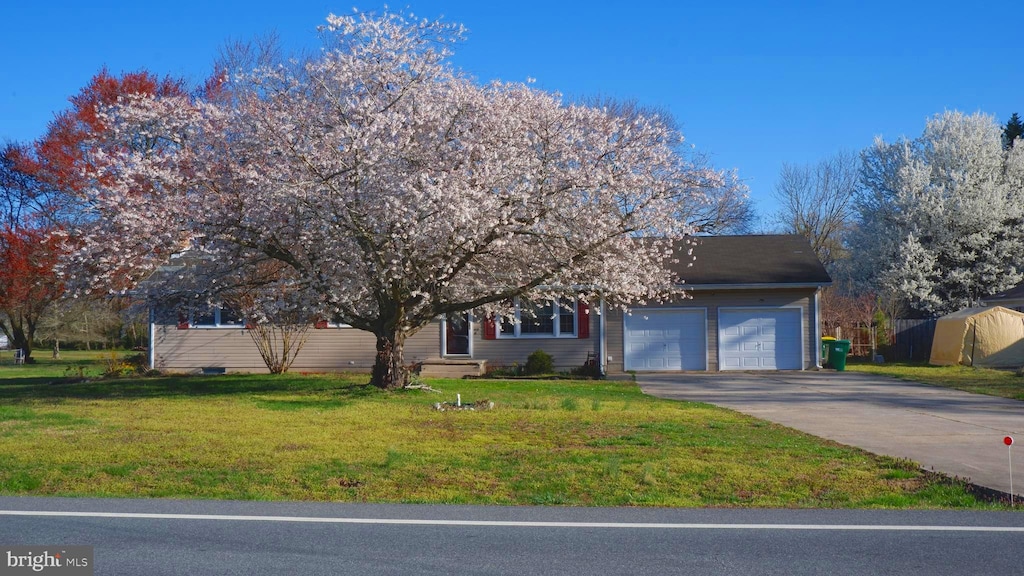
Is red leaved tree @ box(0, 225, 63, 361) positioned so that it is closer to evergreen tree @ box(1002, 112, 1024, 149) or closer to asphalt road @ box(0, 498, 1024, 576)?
asphalt road @ box(0, 498, 1024, 576)

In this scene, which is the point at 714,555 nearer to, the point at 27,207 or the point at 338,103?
the point at 338,103

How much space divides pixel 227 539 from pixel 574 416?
8.27 metres

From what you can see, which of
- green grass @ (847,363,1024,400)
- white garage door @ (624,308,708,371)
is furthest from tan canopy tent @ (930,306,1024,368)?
white garage door @ (624,308,708,371)

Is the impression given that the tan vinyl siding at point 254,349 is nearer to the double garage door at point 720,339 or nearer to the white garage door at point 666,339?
the white garage door at point 666,339

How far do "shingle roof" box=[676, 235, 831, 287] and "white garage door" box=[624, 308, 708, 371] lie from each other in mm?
1225

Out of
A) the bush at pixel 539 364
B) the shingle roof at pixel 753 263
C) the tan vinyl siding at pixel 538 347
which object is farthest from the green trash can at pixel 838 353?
the bush at pixel 539 364

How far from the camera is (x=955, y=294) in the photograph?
3822cm

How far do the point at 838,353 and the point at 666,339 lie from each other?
5002 millimetres

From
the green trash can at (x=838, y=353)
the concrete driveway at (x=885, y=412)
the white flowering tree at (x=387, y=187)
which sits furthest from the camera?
the green trash can at (x=838, y=353)

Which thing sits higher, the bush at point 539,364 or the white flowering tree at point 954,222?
the white flowering tree at point 954,222

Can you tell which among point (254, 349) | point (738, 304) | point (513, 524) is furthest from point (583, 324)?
point (513, 524)

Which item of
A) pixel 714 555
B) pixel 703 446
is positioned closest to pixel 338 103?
pixel 703 446

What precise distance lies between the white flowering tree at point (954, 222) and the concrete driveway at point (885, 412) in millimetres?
15564

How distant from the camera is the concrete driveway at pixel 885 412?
1070cm
